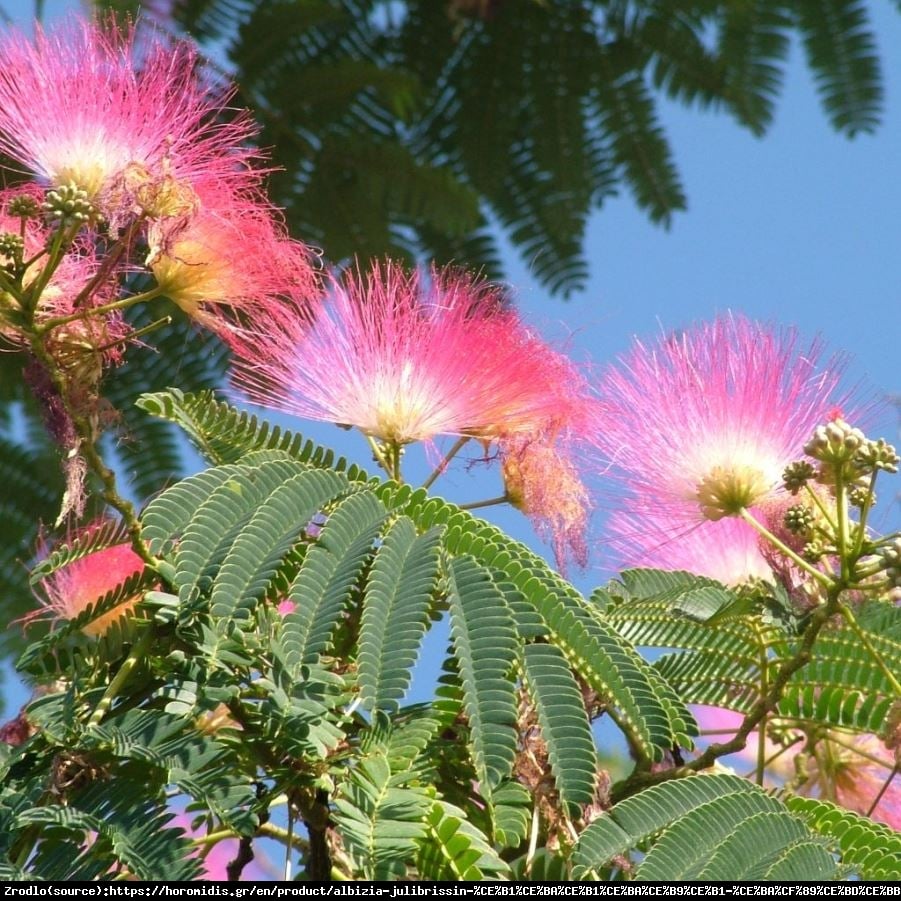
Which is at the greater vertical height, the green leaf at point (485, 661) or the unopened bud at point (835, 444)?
the unopened bud at point (835, 444)

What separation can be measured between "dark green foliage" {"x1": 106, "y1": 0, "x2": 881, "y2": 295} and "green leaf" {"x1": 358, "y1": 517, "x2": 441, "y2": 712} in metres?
3.51

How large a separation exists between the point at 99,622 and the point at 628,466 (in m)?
0.91

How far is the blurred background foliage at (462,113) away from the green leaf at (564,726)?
10.3 ft

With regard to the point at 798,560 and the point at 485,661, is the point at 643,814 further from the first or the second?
the point at 798,560

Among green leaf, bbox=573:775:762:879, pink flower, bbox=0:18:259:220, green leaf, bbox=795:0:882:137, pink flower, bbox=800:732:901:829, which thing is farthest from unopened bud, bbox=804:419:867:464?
green leaf, bbox=795:0:882:137

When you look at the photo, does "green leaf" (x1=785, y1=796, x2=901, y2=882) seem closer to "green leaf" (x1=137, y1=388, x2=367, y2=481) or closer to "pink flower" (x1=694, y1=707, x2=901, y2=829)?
"pink flower" (x1=694, y1=707, x2=901, y2=829)

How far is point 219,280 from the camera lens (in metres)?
2.63

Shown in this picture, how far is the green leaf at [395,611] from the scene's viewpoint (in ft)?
6.77

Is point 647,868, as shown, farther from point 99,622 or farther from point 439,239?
point 439,239

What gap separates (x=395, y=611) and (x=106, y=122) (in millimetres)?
944

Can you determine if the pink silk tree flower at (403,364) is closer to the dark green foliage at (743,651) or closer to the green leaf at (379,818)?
the dark green foliage at (743,651)

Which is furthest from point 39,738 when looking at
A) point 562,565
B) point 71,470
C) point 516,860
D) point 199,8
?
point 199,8

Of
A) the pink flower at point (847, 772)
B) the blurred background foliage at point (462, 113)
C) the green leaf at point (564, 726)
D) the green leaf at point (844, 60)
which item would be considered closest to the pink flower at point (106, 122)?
the green leaf at point (564, 726)

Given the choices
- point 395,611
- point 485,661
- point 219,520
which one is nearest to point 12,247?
point 219,520
